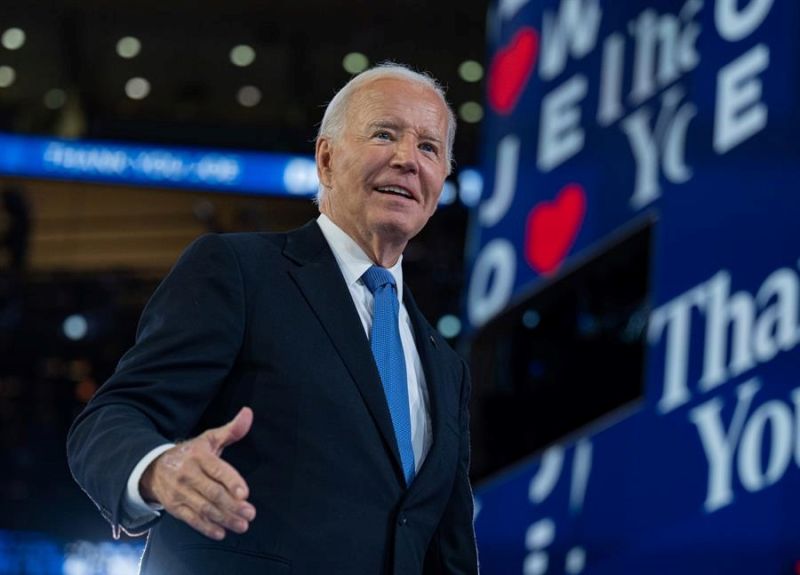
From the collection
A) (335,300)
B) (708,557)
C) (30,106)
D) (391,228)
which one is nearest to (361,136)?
(391,228)

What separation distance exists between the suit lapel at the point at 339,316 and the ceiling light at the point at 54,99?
9.18 meters

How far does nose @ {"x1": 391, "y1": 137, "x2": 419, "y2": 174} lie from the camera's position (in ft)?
5.03

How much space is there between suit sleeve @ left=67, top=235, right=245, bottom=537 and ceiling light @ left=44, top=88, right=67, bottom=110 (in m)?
9.28

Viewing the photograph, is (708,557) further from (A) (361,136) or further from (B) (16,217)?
(B) (16,217)

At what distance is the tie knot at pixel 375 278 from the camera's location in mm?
1528

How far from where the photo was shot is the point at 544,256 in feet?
15.1

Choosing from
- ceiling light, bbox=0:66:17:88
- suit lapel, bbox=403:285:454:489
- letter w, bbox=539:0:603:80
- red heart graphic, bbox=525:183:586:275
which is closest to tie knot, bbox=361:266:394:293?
suit lapel, bbox=403:285:454:489

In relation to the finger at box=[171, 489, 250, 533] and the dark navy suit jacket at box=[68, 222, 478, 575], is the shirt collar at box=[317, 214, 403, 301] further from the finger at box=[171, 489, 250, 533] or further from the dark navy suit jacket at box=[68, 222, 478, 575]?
the finger at box=[171, 489, 250, 533]

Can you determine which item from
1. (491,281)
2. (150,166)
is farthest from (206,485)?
(150,166)

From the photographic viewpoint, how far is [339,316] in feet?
4.67

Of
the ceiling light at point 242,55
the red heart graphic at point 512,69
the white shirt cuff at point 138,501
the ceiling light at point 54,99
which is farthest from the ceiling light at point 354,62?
the white shirt cuff at point 138,501

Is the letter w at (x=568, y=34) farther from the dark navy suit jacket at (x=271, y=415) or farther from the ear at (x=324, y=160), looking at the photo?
the dark navy suit jacket at (x=271, y=415)

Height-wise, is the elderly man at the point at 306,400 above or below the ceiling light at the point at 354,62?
below

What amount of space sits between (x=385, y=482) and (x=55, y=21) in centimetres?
941
